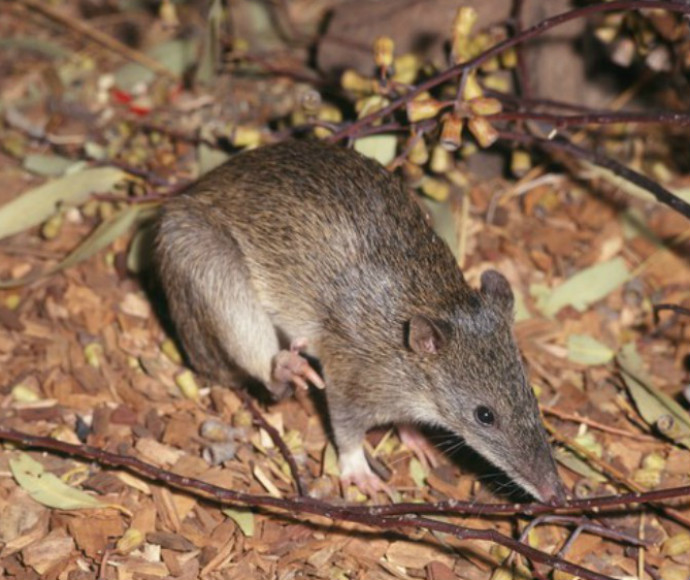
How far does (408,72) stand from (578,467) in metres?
2.74

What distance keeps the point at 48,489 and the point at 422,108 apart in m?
2.94

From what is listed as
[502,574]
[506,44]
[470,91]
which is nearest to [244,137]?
[470,91]

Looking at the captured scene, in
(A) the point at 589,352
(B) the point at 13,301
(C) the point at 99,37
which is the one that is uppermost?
(C) the point at 99,37

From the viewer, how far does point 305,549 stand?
5461mm

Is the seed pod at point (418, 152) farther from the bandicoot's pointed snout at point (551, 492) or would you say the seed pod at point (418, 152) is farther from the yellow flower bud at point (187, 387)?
the bandicoot's pointed snout at point (551, 492)

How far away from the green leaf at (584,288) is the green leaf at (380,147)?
129 cm

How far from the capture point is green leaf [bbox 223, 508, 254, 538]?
5492 millimetres

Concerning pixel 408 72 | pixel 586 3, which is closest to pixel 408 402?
pixel 408 72

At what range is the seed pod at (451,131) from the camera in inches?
227

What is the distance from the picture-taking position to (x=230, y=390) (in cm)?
628

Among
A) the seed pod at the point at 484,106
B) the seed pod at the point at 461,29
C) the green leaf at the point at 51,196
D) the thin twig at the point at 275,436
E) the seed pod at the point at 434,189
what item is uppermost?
the seed pod at the point at 461,29

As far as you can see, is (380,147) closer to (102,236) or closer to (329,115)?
(329,115)

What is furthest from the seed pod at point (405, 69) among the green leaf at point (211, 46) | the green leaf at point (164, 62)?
the green leaf at point (164, 62)

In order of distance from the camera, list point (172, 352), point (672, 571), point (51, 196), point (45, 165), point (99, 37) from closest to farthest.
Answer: point (672, 571) → point (172, 352) → point (51, 196) → point (45, 165) → point (99, 37)
